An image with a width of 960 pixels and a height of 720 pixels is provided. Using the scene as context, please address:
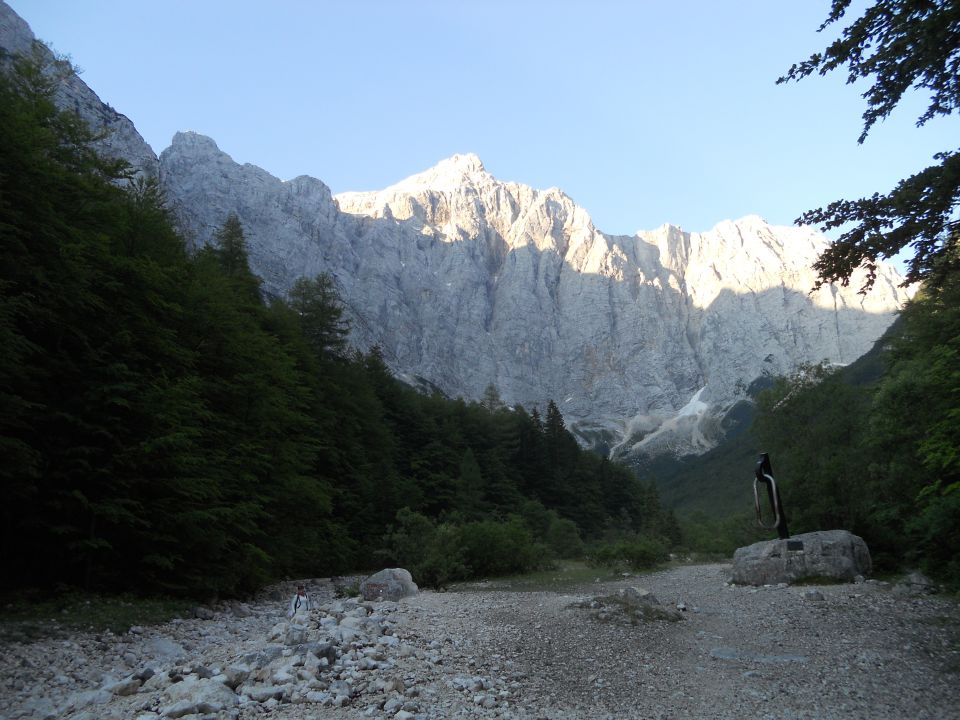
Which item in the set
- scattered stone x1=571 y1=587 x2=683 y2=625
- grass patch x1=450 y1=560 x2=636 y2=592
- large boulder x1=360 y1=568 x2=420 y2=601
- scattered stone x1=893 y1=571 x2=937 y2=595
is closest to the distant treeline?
grass patch x1=450 y1=560 x2=636 y2=592

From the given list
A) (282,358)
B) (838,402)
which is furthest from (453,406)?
(838,402)

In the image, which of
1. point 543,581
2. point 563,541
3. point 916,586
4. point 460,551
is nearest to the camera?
point 916,586

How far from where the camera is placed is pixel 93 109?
9069 cm

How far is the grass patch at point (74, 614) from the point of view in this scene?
35.2ft

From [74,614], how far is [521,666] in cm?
917

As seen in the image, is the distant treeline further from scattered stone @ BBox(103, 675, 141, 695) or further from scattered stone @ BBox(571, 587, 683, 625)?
scattered stone @ BBox(571, 587, 683, 625)

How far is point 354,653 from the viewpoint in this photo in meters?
9.08

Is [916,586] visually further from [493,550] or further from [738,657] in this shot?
[493,550]

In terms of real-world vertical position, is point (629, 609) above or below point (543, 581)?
above

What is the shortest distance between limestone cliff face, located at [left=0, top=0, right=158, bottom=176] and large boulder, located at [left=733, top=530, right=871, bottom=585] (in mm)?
67023

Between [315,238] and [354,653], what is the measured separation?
15868cm

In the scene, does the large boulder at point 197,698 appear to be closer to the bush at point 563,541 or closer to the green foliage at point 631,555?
the green foliage at point 631,555

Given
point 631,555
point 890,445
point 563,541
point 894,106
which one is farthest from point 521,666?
point 563,541

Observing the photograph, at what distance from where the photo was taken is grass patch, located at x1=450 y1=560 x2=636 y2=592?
22694mm
